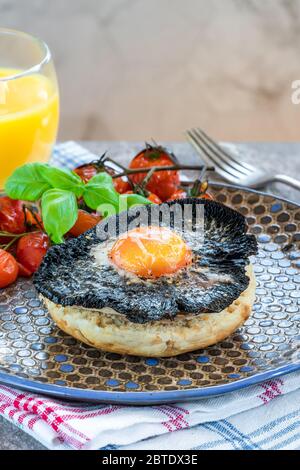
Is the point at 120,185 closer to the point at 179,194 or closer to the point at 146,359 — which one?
the point at 179,194

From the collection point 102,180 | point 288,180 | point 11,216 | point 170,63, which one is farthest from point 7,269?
point 170,63

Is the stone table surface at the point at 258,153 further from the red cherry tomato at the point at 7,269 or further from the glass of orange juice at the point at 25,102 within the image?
the red cherry tomato at the point at 7,269

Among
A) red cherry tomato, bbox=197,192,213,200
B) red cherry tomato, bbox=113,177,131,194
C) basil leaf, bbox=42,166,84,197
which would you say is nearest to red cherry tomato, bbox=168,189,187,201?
red cherry tomato, bbox=197,192,213,200

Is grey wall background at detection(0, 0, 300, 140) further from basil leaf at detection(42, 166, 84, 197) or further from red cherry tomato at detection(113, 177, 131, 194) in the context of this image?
basil leaf at detection(42, 166, 84, 197)

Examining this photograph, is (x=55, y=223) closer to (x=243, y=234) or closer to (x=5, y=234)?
(x=5, y=234)

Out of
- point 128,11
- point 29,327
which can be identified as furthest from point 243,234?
point 128,11
